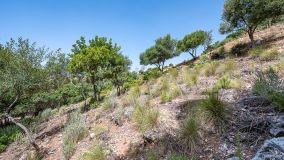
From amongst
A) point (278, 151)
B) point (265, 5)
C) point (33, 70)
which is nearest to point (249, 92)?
point (278, 151)

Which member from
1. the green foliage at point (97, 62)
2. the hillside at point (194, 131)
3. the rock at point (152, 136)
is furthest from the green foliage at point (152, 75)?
the rock at point (152, 136)

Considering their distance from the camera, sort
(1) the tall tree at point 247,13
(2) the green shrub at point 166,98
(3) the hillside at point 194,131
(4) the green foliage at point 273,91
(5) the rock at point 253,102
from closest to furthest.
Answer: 1. (3) the hillside at point 194,131
2. (4) the green foliage at point 273,91
3. (5) the rock at point 253,102
4. (2) the green shrub at point 166,98
5. (1) the tall tree at point 247,13

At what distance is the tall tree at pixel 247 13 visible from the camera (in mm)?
15586

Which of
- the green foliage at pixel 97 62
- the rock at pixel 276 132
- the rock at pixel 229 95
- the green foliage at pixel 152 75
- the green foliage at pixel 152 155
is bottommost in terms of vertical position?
the green foliage at pixel 152 155

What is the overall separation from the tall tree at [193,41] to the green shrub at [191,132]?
26.0 meters

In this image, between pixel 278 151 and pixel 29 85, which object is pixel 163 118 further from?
pixel 29 85

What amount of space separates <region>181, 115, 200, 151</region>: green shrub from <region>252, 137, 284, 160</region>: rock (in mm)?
1483

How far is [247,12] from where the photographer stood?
16.2 metres

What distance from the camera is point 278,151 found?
2781mm

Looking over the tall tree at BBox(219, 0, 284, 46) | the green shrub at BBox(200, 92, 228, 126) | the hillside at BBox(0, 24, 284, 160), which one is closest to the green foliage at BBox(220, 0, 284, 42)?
the tall tree at BBox(219, 0, 284, 46)

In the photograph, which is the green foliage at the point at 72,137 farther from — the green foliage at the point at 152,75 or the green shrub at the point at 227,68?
the green foliage at the point at 152,75

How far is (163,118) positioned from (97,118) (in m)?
3.53

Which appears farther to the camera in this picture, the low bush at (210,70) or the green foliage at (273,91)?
the low bush at (210,70)

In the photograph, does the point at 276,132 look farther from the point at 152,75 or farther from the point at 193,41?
the point at 193,41
